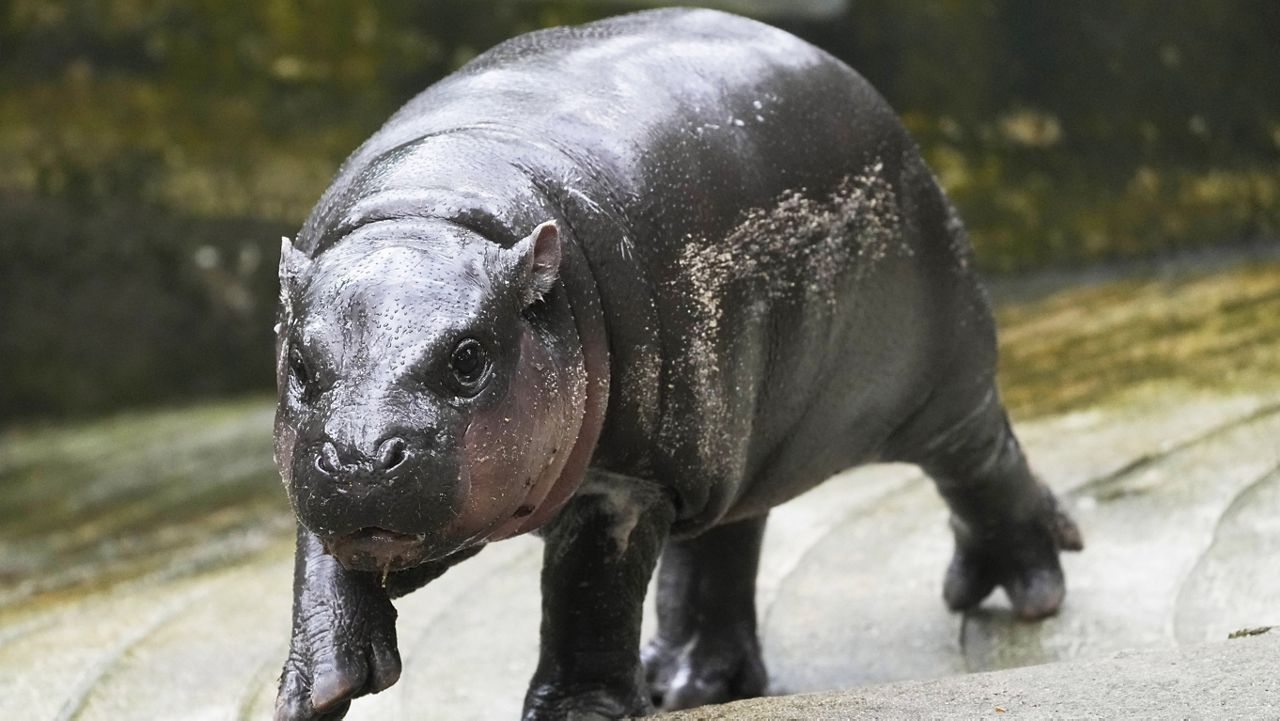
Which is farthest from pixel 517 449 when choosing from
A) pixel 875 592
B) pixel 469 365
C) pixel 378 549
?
pixel 875 592

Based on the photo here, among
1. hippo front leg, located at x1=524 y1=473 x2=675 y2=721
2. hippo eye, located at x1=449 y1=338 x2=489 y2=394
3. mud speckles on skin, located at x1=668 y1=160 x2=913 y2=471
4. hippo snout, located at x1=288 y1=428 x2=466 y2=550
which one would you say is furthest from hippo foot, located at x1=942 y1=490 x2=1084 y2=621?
hippo snout, located at x1=288 y1=428 x2=466 y2=550

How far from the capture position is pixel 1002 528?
529cm

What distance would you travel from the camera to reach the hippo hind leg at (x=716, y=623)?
481 cm

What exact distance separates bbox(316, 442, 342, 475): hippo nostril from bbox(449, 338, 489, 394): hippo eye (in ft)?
0.88

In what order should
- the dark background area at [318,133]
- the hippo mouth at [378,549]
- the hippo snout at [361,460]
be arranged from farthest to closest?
the dark background area at [318,133]
the hippo mouth at [378,549]
the hippo snout at [361,460]

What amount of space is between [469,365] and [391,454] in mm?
263

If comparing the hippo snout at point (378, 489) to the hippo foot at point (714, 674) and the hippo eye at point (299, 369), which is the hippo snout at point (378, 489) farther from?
the hippo foot at point (714, 674)

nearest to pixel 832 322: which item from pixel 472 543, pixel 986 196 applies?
pixel 472 543

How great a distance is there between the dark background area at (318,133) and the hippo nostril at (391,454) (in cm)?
831

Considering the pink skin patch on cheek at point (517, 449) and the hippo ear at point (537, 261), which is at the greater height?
the hippo ear at point (537, 261)

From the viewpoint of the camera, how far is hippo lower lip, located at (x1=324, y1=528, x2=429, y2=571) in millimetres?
2928

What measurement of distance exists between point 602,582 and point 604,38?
1311 millimetres

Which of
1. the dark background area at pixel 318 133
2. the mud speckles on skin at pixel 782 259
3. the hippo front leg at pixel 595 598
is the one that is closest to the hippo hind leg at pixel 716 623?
the mud speckles on skin at pixel 782 259

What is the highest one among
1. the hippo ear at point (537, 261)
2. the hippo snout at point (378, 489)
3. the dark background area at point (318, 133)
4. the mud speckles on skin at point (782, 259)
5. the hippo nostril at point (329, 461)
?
the hippo ear at point (537, 261)
